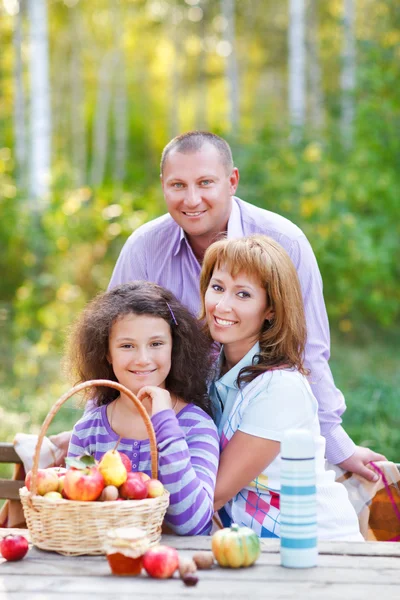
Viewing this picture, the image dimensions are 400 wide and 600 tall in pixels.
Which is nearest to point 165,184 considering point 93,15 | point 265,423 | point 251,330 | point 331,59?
point 251,330

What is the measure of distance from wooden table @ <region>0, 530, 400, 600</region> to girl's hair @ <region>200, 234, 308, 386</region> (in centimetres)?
70

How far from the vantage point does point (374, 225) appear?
8.90 meters

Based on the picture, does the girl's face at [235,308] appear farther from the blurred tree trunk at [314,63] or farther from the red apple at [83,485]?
the blurred tree trunk at [314,63]

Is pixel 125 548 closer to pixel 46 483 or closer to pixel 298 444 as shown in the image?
pixel 46 483

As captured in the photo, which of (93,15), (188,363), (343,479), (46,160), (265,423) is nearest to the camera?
(265,423)

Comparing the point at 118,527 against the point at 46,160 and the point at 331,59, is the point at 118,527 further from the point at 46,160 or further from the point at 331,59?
the point at 331,59

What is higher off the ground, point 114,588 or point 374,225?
point 374,225

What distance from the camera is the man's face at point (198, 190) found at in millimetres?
3656

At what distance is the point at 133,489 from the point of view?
2.38 m

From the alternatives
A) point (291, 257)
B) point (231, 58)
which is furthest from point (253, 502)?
point (231, 58)

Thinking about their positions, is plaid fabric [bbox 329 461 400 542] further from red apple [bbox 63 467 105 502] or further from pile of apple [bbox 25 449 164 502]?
red apple [bbox 63 467 105 502]

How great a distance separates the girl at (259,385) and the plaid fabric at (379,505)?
0.46 metres

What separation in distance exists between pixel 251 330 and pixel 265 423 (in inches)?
13.1

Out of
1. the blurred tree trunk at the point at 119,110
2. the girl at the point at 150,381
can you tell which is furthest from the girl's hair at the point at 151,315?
the blurred tree trunk at the point at 119,110
